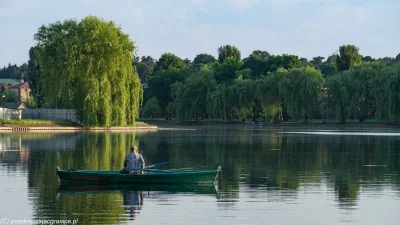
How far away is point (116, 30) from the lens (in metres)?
79.1

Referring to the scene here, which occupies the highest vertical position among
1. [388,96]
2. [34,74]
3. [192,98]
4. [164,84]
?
[34,74]

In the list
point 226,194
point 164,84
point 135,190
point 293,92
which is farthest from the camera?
point 164,84

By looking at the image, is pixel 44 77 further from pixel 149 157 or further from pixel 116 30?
pixel 149 157

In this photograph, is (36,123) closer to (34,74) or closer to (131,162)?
(34,74)

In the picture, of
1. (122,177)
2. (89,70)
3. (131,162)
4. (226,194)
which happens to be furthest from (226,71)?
(226,194)

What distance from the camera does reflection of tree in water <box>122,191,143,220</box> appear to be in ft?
63.4

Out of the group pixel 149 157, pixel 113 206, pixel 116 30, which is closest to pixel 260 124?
pixel 116 30

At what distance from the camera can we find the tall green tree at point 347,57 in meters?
113

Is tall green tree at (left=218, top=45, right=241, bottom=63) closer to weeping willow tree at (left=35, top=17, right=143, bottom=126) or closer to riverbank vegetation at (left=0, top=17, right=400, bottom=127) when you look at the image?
riverbank vegetation at (left=0, top=17, right=400, bottom=127)

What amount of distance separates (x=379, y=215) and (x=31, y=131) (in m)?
60.7

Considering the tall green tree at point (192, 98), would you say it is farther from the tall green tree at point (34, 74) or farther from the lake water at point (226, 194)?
the lake water at point (226, 194)

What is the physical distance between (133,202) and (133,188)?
3389 millimetres

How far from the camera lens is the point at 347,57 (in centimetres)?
11319

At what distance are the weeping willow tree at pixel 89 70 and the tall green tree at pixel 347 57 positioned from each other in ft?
147
